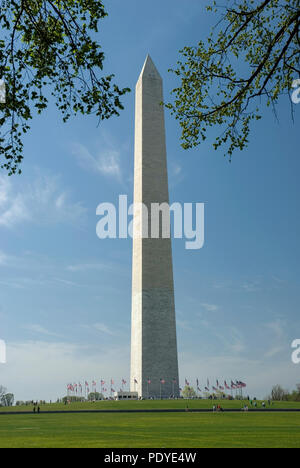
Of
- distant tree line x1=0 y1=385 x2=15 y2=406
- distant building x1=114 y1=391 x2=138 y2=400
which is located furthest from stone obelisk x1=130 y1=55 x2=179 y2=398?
distant tree line x1=0 y1=385 x2=15 y2=406

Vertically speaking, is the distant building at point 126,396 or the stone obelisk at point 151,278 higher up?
the stone obelisk at point 151,278

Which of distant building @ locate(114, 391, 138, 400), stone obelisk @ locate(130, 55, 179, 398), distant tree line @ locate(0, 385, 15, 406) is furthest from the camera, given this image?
distant tree line @ locate(0, 385, 15, 406)

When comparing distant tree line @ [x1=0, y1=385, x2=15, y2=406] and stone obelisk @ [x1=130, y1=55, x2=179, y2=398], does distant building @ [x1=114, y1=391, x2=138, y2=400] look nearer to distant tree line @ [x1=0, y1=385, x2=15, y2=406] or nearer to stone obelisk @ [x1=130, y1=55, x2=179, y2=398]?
stone obelisk @ [x1=130, y1=55, x2=179, y2=398]

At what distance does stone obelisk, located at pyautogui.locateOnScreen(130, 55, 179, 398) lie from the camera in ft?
205

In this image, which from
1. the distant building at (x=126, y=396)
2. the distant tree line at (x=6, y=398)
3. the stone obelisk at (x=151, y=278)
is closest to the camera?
the distant building at (x=126, y=396)

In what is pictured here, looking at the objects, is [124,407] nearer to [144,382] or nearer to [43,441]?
[144,382]

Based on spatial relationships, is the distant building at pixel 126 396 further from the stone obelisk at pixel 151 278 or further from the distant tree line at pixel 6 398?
the distant tree line at pixel 6 398

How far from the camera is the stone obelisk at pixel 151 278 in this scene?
62.5 metres

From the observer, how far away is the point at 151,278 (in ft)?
211

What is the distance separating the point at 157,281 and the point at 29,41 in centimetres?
5187

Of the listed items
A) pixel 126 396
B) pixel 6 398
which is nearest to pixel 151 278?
pixel 126 396

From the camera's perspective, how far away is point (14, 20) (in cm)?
1331

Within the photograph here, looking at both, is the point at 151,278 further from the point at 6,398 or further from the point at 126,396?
the point at 6,398

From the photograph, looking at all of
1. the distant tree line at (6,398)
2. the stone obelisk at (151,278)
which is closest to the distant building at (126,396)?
the stone obelisk at (151,278)
